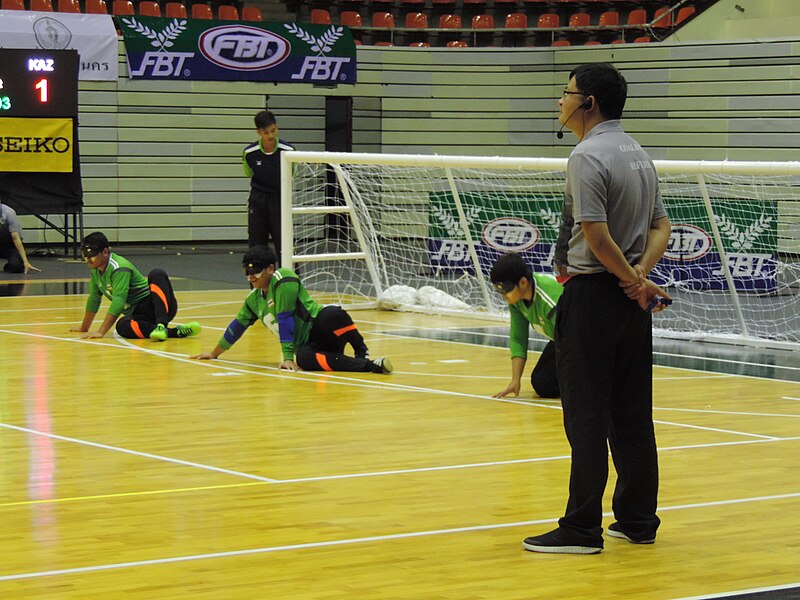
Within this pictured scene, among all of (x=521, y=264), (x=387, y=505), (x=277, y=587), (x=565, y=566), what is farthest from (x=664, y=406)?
(x=277, y=587)

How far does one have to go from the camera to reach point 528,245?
14.7 meters

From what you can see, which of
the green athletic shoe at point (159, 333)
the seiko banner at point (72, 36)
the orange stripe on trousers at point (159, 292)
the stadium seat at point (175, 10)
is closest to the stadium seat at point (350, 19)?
the stadium seat at point (175, 10)

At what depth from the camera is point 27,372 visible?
31.0ft

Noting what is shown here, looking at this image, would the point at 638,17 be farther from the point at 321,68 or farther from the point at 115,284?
the point at 115,284

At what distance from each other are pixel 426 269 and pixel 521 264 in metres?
8.46

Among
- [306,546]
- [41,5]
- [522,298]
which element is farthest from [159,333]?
[41,5]

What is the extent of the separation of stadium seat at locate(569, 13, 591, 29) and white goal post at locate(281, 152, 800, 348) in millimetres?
8055

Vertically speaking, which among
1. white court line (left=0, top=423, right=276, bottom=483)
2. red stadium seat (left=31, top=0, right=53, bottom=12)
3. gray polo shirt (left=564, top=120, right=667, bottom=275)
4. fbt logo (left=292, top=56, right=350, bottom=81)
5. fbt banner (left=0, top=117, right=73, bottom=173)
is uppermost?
red stadium seat (left=31, top=0, right=53, bottom=12)

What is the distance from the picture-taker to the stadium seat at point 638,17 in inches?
922

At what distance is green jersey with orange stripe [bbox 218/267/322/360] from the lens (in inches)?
367

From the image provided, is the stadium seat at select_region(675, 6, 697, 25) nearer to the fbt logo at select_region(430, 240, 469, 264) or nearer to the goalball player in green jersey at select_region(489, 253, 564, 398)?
the fbt logo at select_region(430, 240, 469, 264)

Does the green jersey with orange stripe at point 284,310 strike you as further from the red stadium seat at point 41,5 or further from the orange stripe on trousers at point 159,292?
the red stadium seat at point 41,5

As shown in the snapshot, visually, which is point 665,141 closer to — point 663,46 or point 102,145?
point 663,46

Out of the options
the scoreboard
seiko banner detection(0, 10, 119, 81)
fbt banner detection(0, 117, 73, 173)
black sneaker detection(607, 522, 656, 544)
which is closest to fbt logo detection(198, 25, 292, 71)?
seiko banner detection(0, 10, 119, 81)
